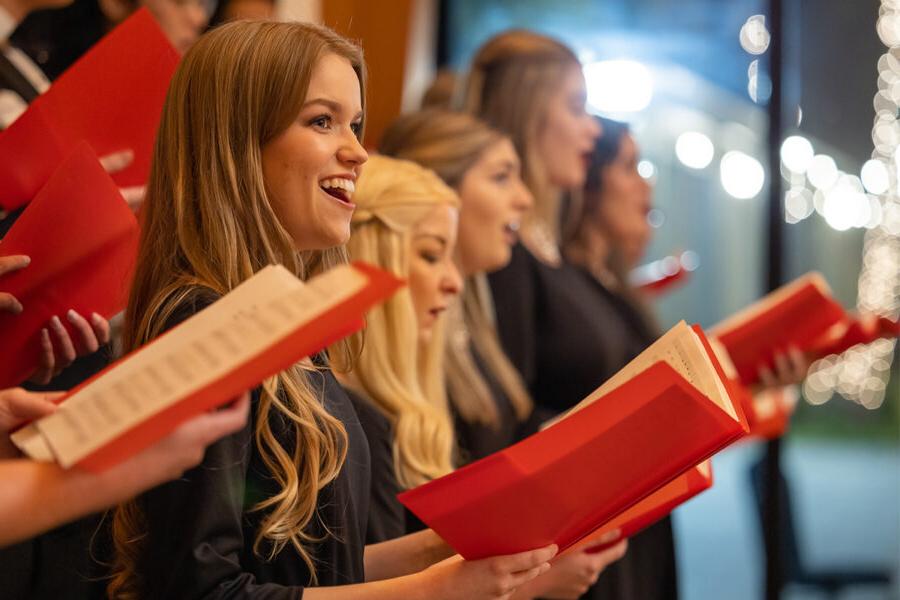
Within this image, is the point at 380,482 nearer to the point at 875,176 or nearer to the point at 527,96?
the point at 527,96

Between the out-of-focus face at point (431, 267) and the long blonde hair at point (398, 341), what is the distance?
2cm

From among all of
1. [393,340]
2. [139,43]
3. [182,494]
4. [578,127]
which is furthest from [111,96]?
[578,127]

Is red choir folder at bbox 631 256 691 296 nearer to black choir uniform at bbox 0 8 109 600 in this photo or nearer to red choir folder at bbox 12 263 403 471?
black choir uniform at bbox 0 8 109 600

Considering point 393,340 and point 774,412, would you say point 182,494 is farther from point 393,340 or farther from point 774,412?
point 774,412

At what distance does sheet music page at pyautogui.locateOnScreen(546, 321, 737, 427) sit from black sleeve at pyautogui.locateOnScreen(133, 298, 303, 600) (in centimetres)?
35

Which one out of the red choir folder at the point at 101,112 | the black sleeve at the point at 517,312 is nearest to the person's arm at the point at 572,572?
the red choir folder at the point at 101,112

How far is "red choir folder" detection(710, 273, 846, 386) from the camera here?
8.79 feet

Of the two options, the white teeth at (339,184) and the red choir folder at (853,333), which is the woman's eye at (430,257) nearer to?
the white teeth at (339,184)

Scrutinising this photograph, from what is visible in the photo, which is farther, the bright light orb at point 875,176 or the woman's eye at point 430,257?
the bright light orb at point 875,176

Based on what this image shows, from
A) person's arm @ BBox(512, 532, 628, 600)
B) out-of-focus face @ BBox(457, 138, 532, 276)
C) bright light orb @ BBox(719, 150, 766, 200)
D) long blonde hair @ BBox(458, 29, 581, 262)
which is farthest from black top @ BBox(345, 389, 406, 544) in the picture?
bright light orb @ BBox(719, 150, 766, 200)

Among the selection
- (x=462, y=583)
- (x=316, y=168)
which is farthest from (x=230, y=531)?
(x=316, y=168)

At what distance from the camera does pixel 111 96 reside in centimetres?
173

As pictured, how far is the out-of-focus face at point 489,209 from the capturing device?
8.16 ft

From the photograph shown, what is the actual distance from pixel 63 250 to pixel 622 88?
10.7 feet
